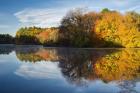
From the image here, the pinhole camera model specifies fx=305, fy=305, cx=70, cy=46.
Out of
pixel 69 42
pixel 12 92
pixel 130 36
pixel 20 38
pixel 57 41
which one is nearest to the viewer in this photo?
pixel 12 92

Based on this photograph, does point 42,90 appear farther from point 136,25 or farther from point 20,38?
point 20,38

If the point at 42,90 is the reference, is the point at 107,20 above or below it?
above

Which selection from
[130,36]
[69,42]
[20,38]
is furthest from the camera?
[20,38]

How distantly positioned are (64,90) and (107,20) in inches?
2337

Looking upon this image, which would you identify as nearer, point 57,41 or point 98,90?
point 98,90

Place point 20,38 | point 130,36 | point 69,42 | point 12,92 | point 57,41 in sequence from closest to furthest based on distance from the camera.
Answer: point 12,92 < point 130,36 < point 69,42 < point 57,41 < point 20,38

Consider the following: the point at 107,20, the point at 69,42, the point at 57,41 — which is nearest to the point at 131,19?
the point at 107,20

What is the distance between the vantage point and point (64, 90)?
11148 mm

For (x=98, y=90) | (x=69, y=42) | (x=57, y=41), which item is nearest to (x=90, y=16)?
(x=69, y=42)

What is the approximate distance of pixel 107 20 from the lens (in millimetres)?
69375

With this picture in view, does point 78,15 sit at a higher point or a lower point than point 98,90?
higher

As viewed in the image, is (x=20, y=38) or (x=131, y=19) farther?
(x=20, y=38)

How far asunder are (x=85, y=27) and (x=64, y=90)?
6059 centimetres

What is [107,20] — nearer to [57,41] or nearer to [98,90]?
[57,41]
